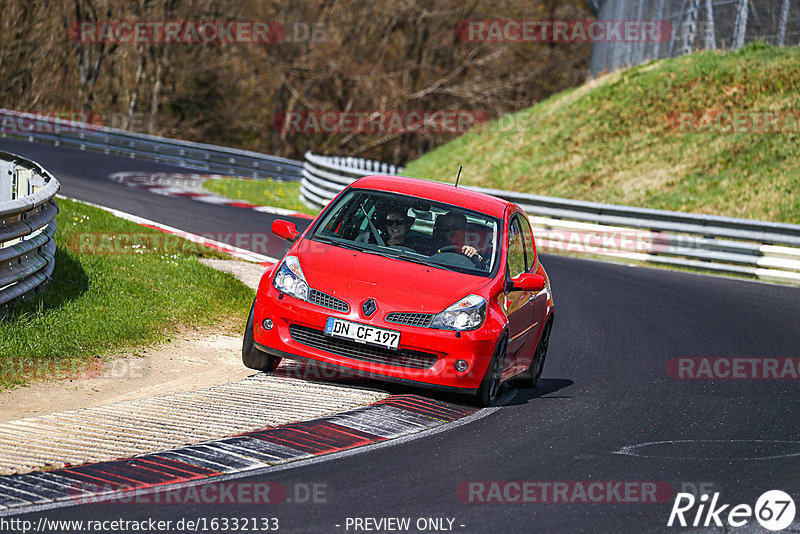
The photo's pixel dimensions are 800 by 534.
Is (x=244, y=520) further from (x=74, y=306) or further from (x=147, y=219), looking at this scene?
(x=147, y=219)

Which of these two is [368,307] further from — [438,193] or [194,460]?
[194,460]

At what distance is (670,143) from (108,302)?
69.0 feet

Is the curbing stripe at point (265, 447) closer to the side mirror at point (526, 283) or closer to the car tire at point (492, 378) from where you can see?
the car tire at point (492, 378)

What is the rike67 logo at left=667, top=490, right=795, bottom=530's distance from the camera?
18.7 ft

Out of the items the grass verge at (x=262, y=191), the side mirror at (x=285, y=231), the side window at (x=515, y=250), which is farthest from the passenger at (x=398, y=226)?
the grass verge at (x=262, y=191)

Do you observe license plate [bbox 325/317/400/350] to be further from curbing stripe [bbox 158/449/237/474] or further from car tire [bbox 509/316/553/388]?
car tire [bbox 509/316/553/388]

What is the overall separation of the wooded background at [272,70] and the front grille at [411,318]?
41704mm

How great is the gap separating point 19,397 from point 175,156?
27.6 m

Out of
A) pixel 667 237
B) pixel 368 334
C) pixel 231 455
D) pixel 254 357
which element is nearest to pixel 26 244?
pixel 254 357

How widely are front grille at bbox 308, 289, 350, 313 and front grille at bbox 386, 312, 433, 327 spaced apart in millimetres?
326

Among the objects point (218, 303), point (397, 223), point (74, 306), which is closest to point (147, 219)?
point (218, 303)

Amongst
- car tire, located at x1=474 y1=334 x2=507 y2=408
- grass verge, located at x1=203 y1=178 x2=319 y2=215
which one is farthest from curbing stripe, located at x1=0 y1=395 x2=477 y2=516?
grass verge, located at x1=203 y1=178 x2=319 y2=215

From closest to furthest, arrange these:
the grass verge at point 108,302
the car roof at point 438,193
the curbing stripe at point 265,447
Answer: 1. the curbing stripe at point 265,447
2. the grass verge at point 108,302
3. the car roof at point 438,193

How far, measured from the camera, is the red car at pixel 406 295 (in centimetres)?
784
